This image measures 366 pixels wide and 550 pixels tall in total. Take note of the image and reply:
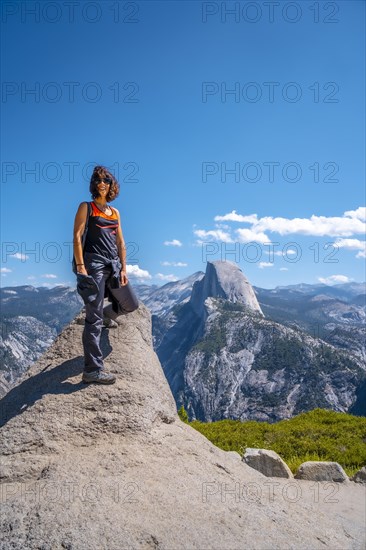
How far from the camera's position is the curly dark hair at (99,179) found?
6.64 metres

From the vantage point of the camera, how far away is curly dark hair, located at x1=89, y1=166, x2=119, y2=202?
21.8 ft

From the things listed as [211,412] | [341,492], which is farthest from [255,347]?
[341,492]

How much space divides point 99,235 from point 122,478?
3430 mm

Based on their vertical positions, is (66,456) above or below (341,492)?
above

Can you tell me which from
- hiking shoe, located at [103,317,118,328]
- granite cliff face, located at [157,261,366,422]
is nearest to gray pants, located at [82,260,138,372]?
hiking shoe, located at [103,317,118,328]

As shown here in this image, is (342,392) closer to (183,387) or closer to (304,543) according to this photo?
(183,387)

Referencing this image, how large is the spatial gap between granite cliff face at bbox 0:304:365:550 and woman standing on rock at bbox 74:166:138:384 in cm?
50

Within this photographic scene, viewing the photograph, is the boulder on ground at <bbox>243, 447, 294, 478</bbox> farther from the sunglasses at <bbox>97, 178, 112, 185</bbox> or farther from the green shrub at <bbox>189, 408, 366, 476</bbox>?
the sunglasses at <bbox>97, 178, 112, 185</bbox>

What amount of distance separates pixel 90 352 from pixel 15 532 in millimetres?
2565

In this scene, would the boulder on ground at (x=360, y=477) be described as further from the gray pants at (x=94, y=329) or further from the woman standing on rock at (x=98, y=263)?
the gray pants at (x=94, y=329)

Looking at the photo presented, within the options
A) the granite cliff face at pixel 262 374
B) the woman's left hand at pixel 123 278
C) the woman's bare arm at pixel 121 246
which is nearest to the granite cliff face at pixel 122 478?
the woman's left hand at pixel 123 278

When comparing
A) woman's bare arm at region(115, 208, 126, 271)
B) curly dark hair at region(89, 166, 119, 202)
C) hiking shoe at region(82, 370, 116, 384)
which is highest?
curly dark hair at region(89, 166, 119, 202)

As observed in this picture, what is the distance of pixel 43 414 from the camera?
5.75 m

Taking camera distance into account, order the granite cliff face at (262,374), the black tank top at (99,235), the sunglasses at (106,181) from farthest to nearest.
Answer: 1. the granite cliff face at (262,374)
2. the sunglasses at (106,181)
3. the black tank top at (99,235)
